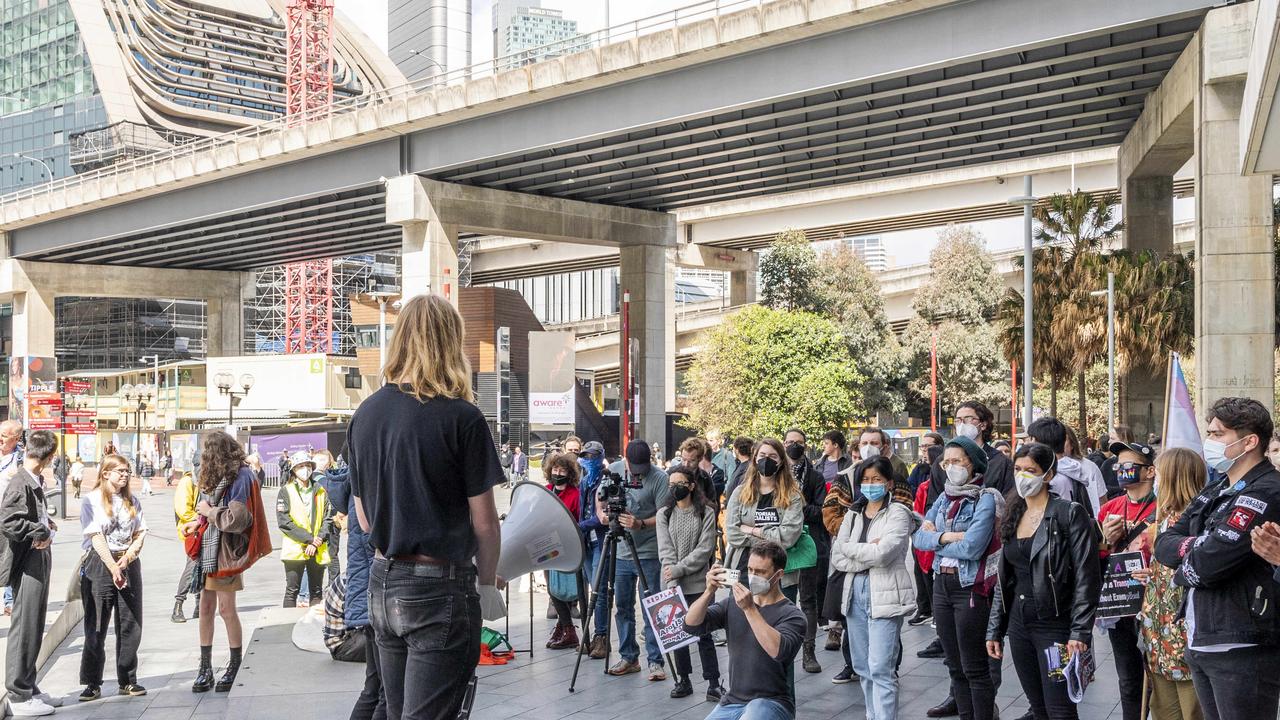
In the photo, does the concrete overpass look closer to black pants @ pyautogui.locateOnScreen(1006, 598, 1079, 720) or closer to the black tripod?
the black tripod

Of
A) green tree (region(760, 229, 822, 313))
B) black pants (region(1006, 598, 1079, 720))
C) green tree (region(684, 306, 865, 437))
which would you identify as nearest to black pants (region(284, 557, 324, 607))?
black pants (region(1006, 598, 1079, 720))

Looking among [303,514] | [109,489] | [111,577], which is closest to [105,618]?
[111,577]

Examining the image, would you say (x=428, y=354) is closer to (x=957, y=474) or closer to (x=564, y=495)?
(x=957, y=474)

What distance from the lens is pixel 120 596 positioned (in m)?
8.73

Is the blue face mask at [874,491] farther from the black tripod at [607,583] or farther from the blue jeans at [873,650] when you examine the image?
the black tripod at [607,583]

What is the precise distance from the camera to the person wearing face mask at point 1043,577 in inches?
235

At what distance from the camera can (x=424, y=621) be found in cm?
381

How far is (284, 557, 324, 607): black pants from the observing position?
41.0ft

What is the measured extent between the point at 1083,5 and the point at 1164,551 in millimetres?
18206

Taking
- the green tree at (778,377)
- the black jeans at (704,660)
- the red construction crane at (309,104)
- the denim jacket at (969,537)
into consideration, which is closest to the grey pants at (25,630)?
the black jeans at (704,660)

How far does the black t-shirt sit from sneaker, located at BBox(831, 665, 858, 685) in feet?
18.3

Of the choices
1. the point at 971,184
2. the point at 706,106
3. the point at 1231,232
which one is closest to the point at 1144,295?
the point at 1231,232

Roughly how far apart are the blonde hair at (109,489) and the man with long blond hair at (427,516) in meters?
5.75

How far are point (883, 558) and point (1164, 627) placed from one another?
1.77 meters
